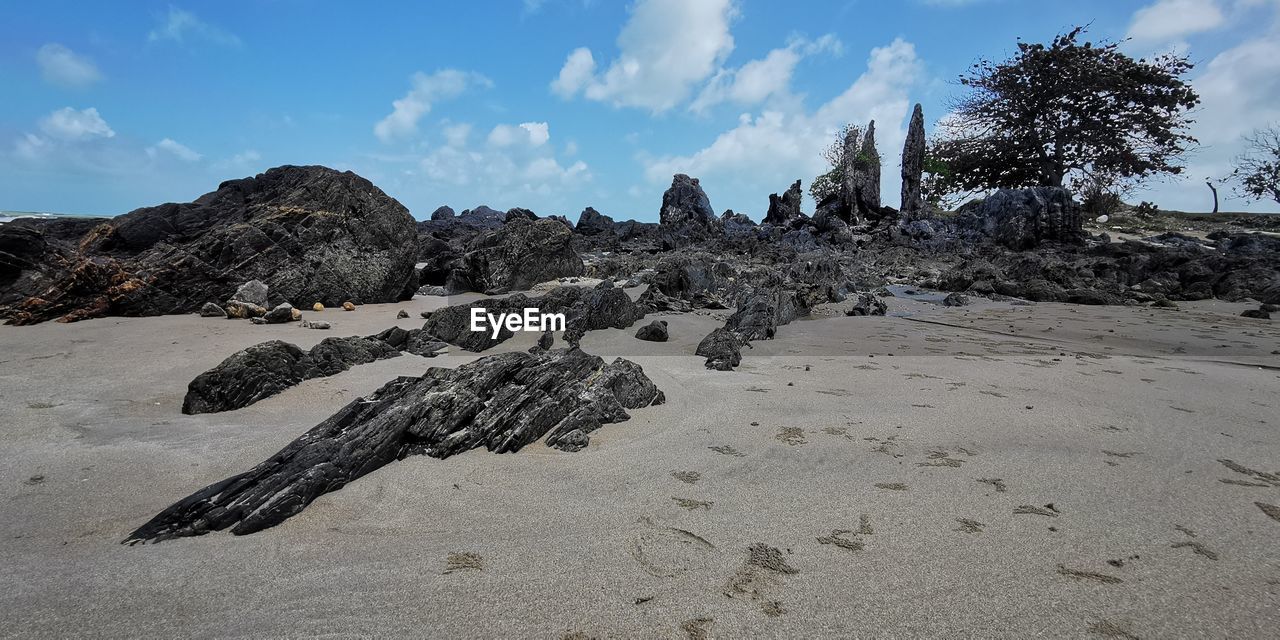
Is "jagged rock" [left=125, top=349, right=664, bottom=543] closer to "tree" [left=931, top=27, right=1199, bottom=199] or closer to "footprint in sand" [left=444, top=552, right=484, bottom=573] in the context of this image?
"footprint in sand" [left=444, top=552, right=484, bottom=573]

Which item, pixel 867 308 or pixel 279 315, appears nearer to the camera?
pixel 279 315

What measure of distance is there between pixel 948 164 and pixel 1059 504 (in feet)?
103

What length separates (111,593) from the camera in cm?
198

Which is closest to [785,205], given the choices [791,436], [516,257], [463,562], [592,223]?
[592,223]

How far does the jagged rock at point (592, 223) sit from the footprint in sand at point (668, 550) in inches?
969

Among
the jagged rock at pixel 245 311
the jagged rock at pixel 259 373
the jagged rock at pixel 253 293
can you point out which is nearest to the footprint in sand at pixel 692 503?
the jagged rock at pixel 259 373

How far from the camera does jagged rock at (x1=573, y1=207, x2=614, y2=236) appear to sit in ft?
89.3

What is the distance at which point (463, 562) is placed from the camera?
2.21 metres

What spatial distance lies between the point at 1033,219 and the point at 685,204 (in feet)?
47.1

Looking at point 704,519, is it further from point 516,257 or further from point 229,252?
point 516,257

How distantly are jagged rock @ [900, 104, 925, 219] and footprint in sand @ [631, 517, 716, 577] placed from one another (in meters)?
→ 27.2

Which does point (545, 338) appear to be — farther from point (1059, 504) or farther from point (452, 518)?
point (1059, 504)

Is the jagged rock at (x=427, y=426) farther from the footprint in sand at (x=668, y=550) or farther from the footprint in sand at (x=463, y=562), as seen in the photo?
the footprint in sand at (x=668, y=550)

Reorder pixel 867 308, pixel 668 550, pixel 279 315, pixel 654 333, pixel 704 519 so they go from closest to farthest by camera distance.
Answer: pixel 668 550, pixel 704 519, pixel 654 333, pixel 279 315, pixel 867 308
